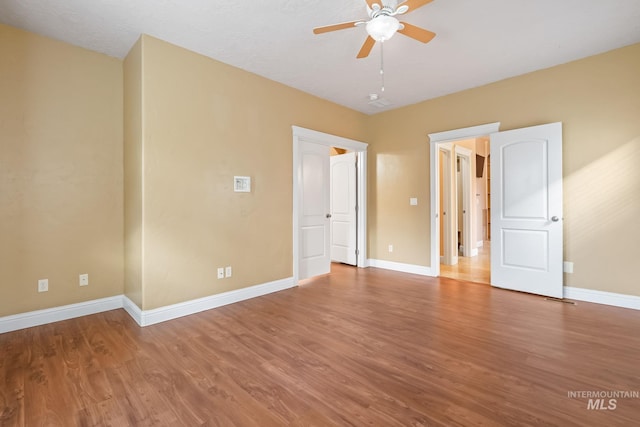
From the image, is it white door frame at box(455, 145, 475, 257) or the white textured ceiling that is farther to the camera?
white door frame at box(455, 145, 475, 257)

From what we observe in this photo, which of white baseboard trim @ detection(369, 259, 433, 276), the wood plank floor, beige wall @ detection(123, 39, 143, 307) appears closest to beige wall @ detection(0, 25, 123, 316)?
beige wall @ detection(123, 39, 143, 307)

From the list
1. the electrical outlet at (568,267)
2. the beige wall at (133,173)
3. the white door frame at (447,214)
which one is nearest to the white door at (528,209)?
the electrical outlet at (568,267)

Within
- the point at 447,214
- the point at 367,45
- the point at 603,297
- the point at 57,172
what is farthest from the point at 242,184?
the point at 603,297

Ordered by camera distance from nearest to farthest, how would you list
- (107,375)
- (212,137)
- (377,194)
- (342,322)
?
(107,375) < (342,322) < (212,137) < (377,194)

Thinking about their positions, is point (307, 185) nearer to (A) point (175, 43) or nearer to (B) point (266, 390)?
(A) point (175, 43)

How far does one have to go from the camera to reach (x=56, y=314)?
2955 mm

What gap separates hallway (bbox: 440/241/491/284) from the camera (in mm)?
4590

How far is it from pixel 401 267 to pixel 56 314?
4.66 m

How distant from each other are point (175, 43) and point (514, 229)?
468 centimetres

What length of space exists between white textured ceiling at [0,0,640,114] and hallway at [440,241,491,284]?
9.75 feet

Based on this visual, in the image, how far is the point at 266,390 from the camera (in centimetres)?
185

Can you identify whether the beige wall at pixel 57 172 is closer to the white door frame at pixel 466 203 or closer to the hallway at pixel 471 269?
the hallway at pixel 471 269

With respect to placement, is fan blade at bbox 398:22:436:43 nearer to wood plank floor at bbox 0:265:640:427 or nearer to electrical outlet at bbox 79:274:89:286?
wood plank floor at bbox 0:265:640:427

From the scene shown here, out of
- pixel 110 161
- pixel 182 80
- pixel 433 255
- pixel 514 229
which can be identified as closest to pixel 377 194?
pixel 433 255
